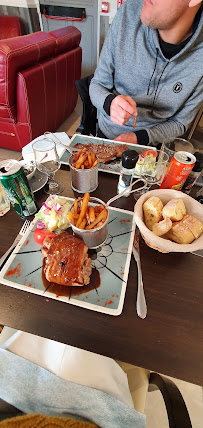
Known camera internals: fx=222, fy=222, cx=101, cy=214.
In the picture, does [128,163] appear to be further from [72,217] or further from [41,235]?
[41,235]

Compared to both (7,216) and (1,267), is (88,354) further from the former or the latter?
(7,216)

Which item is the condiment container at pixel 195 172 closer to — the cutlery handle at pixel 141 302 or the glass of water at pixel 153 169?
the glass of water at pixel 153 169

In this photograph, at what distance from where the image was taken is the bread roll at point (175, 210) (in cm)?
75

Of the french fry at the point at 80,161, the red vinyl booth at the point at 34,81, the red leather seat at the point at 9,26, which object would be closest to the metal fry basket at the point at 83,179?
the french fry at the point at 80,161

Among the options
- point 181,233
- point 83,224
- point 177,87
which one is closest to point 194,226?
point 181,233

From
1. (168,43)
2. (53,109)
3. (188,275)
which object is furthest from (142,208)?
(53,109)

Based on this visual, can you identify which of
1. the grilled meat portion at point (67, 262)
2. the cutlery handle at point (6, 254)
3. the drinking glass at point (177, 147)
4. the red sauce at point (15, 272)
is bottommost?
the red sauce at point (15, 272)

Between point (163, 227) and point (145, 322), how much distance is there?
297 millimetres

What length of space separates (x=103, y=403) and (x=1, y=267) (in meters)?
0.56

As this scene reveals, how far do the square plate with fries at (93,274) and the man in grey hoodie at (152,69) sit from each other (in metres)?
0.74

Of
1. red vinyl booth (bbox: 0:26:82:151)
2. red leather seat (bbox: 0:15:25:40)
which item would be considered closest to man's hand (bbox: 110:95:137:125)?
red vinyl booth (bbox: 0:26:82:151)

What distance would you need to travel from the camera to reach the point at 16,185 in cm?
77

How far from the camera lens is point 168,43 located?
4.28 feet

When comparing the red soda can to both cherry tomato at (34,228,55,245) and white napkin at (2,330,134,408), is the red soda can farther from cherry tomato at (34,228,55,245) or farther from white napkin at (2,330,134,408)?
white napkin at (2,330,134,408)
